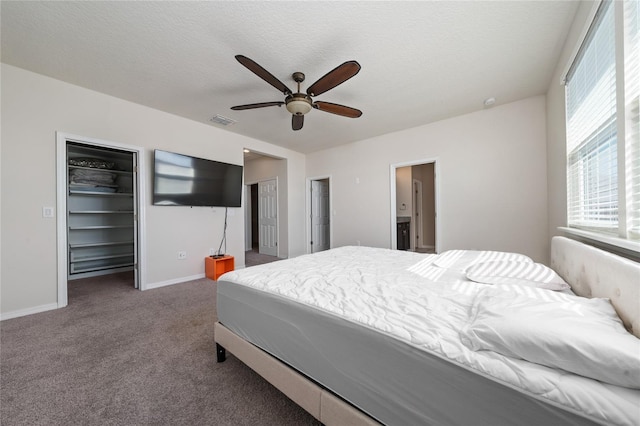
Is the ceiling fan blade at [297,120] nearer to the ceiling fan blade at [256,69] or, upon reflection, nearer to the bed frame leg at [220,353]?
the ceiling fan blade at [256,69]

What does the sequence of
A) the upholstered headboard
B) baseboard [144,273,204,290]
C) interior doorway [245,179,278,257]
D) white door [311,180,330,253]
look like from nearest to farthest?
the upholstered headboard → baseboard [144,273,204,290] → interior doorway [245,179,278,257] → white door [311,180,330,253]

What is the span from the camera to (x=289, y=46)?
209cm

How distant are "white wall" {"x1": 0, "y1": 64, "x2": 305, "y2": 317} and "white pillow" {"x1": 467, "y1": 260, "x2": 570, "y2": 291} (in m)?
3.92

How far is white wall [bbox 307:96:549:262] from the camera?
3084mm

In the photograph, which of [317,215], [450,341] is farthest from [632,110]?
[317,215]

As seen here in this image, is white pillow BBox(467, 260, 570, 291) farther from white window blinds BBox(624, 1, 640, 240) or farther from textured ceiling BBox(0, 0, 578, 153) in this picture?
textured ceiling BBox(0, 0, 578, 153)

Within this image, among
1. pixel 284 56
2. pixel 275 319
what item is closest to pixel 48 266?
→ pixel 275 319

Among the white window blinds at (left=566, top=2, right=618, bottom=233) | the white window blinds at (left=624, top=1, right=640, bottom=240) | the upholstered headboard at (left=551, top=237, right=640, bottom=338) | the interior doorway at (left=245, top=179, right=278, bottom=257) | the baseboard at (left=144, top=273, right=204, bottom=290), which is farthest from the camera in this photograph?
the interior doorway at (left=245, top=179, right=278, bottom=257)

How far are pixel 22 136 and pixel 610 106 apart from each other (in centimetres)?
510

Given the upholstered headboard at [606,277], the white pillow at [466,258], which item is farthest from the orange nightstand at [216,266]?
the upholstered headboard at [606,277]

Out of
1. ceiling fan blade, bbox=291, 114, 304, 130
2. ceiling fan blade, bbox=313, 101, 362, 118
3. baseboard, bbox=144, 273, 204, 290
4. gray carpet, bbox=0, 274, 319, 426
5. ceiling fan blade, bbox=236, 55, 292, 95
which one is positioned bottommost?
gray carpet, bbox=0, 274, 319, 426

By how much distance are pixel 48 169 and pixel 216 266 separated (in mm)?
2267

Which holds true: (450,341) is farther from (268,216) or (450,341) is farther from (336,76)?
(268,216)

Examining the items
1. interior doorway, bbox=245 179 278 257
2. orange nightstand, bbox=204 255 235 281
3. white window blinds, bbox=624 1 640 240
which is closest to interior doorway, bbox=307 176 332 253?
interior doorway, bbox=245 179 278 257
